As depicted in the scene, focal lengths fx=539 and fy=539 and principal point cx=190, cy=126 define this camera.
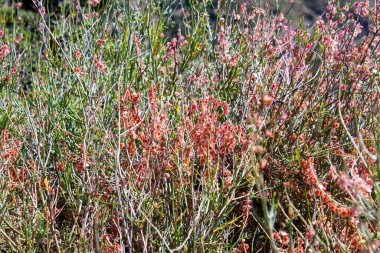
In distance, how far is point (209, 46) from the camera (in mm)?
3693

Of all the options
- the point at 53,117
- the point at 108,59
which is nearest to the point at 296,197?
the point at 53,117

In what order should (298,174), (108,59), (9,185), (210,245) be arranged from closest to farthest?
(210,245), (9,185), (298,174), (108,59)

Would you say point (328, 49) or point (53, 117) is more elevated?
point (328, 49)

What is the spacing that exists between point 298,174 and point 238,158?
31 centimetres

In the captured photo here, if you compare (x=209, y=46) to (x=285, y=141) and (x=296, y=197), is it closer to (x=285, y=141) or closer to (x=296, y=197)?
(x=285, y=141)

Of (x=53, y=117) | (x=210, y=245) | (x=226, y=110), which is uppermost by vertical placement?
(x=226, y=110)

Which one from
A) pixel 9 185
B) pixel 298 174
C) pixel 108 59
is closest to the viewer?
pixel 9 185

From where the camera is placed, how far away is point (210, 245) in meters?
2.28

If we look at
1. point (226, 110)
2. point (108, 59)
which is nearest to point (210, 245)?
point (226, 110)

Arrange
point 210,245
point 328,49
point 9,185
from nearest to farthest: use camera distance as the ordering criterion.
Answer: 1. point 210,245
2. point 9,185
3. point 328,49

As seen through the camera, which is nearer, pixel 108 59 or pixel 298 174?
pixel 298 174

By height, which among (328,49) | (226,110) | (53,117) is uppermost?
(328,49)

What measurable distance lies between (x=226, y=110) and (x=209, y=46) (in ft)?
4.03

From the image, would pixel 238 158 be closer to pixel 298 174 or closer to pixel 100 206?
pixel 298 174
